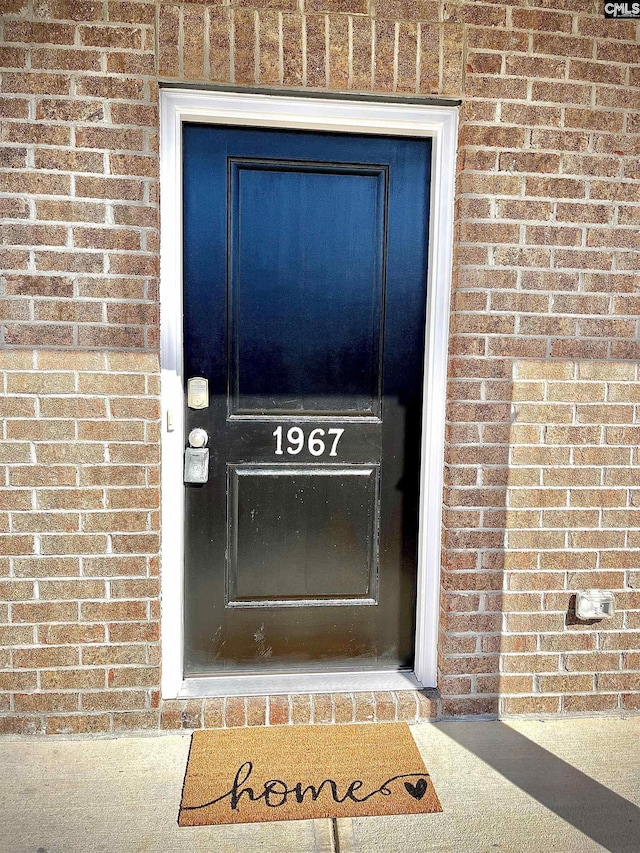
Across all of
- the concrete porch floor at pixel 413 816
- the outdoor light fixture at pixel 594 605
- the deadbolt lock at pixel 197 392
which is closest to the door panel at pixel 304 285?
the deadbolt lock at pixel 197 392

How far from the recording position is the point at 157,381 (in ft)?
7.36

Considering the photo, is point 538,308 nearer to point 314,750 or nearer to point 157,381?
point 157,381

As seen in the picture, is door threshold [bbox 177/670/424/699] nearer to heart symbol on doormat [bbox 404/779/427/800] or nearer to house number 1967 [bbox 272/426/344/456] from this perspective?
heart symbol on doormat [bbox 404/779/427/800]

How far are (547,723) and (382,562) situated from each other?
923 mm

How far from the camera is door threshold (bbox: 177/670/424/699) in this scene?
95.7 inches

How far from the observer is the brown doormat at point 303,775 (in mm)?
1957

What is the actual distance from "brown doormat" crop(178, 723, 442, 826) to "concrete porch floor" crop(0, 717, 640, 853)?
0.04 meters

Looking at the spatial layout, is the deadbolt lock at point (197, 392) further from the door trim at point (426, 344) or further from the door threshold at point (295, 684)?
the door threshold at point (295, 684)

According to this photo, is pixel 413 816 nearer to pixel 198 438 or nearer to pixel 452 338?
pixel 198 438

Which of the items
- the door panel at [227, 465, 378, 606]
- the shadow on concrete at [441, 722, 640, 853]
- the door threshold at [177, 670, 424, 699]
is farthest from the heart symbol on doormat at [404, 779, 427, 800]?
the door panel at [227, 465, 378, 606]

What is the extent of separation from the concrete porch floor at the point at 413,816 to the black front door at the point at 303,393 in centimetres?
45

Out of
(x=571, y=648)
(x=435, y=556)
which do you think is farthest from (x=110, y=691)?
(x=571, y=648)

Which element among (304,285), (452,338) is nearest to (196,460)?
(304,285)

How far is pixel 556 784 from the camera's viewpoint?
2.10 metres
